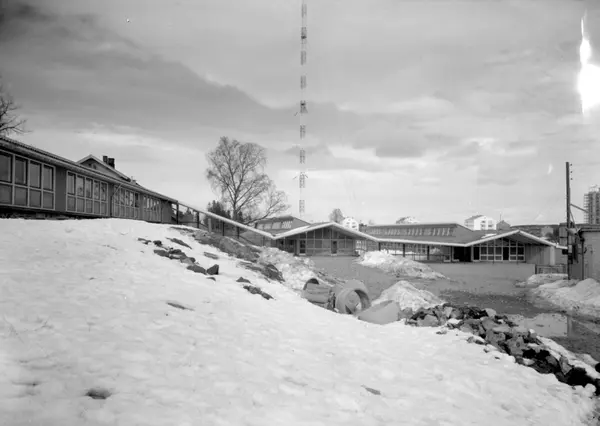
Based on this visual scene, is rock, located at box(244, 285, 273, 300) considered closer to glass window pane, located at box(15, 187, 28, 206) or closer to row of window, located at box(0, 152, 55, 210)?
row of window, located at box(0, 152, 55, 210)

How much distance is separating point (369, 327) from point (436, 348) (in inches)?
67.6

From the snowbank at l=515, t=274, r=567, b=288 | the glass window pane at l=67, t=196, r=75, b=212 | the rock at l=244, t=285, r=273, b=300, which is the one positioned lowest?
the snowbank at l=515, t=274, r=567, b=288

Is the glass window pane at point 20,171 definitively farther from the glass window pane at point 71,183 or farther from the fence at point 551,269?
the fence at point 551,269

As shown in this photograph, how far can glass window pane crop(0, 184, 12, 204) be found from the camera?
43.1ft

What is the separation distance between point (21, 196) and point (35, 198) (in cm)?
87

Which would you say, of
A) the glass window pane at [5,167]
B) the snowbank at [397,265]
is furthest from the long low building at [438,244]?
the glass window pane at [5,167]

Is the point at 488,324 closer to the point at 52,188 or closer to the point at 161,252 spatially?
the point at 161,252

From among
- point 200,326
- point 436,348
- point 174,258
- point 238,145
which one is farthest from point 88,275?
point 238,145

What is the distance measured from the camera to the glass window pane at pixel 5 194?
13.1m

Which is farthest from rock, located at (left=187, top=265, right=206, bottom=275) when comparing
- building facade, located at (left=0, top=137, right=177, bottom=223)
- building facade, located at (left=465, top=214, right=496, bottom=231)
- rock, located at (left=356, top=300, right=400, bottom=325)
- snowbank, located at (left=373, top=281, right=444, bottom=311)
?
building facade, located at (left=465, top=214, right=496, bottom=231)

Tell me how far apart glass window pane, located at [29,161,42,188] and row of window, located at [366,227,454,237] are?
42.7m

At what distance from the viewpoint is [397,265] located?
112 feet

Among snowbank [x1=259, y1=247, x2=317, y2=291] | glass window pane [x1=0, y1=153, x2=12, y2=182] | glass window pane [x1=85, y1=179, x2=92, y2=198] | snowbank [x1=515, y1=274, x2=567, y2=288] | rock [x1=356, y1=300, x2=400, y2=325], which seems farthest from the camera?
snowbank [x1=515, y1=274, x2=567, y2=288]

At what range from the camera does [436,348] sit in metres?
7.76
